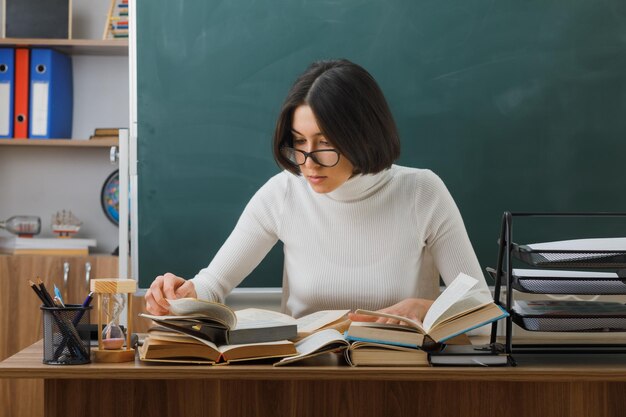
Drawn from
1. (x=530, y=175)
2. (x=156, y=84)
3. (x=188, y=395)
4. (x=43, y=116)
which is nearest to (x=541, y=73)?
(x=530, y=175)

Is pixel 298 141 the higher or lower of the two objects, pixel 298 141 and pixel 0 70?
the lower

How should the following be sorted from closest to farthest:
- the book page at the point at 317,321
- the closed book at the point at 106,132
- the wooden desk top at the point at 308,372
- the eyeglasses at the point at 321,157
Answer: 1. the wooden desk top at the point at 308,372
2. the book page at the point at 317,321
3. the eyeglasses at the point at 321,157
4. the closed book at the point at 106,132

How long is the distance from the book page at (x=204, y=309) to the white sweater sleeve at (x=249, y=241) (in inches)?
25.2

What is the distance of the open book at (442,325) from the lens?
129 cm

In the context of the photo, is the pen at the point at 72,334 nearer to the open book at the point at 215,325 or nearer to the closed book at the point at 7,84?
the open book at the point at 215,325

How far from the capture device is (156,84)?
101 inches

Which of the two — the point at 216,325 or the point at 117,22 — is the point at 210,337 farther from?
the point at 117,22

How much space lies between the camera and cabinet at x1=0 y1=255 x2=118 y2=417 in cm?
294

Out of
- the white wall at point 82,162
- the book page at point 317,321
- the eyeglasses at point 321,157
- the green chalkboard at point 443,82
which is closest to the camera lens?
the book page at point 317,321

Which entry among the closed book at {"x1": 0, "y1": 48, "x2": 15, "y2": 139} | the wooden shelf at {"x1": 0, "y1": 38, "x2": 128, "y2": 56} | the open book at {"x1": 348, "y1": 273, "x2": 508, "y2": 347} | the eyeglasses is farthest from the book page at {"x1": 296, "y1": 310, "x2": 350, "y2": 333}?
the closed book at {"x1": 0, "y1": 48, "x2": 15, "y2": 139}

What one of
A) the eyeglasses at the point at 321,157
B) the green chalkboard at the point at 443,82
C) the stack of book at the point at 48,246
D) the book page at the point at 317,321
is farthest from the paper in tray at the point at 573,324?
the stack of book at the point at 48,246

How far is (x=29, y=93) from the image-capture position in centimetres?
316

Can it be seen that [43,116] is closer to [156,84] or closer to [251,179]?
[156,84]

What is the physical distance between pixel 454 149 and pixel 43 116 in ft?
5.48
